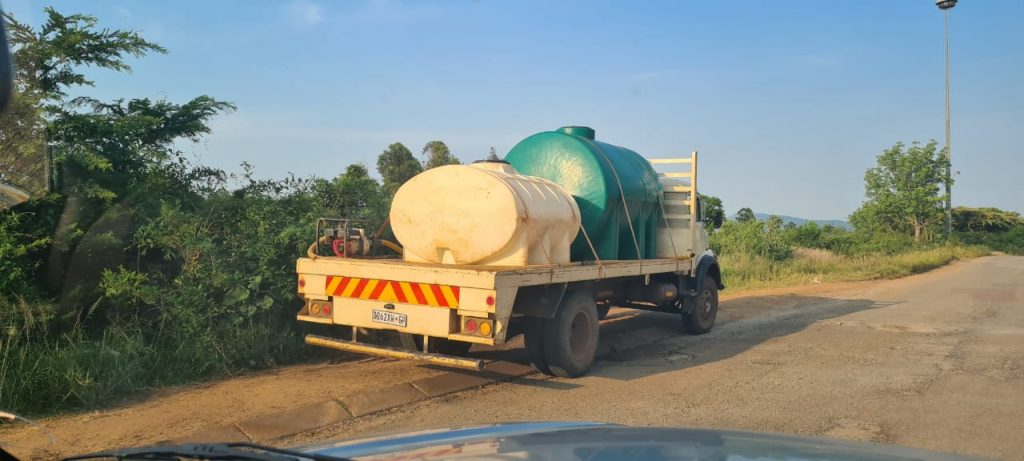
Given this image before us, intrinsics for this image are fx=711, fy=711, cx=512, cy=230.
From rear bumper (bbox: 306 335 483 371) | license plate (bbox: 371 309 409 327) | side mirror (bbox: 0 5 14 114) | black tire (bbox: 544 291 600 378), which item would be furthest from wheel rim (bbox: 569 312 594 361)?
side mirror (bbox: 0 5 14 114)

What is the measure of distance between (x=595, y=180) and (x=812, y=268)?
680 inches

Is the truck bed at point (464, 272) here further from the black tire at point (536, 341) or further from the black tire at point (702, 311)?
the black tire at point (702, 311)

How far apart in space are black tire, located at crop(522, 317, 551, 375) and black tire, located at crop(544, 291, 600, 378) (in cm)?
5

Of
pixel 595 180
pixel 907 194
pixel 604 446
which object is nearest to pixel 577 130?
pixel 595 180

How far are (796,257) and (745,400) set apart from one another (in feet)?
72.2

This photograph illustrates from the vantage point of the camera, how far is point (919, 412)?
5.76 metres

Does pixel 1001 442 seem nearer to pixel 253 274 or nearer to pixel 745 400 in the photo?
pixel 745 400

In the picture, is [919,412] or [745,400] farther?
[745,400]

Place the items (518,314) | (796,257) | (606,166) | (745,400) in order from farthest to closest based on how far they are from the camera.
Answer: (796,257)
(606,166)
(518,314)
(745,400)

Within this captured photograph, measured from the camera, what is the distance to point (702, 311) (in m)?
10.3

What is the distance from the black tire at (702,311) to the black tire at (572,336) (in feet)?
10.4

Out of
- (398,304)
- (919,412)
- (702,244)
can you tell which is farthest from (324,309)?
(702,244)

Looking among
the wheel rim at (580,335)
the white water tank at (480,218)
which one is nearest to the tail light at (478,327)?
the white water tank at (480,218)

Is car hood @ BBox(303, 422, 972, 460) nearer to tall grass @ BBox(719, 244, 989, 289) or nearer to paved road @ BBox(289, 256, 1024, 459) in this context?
paved road @ BBox(289, 256, 1024, 459)
